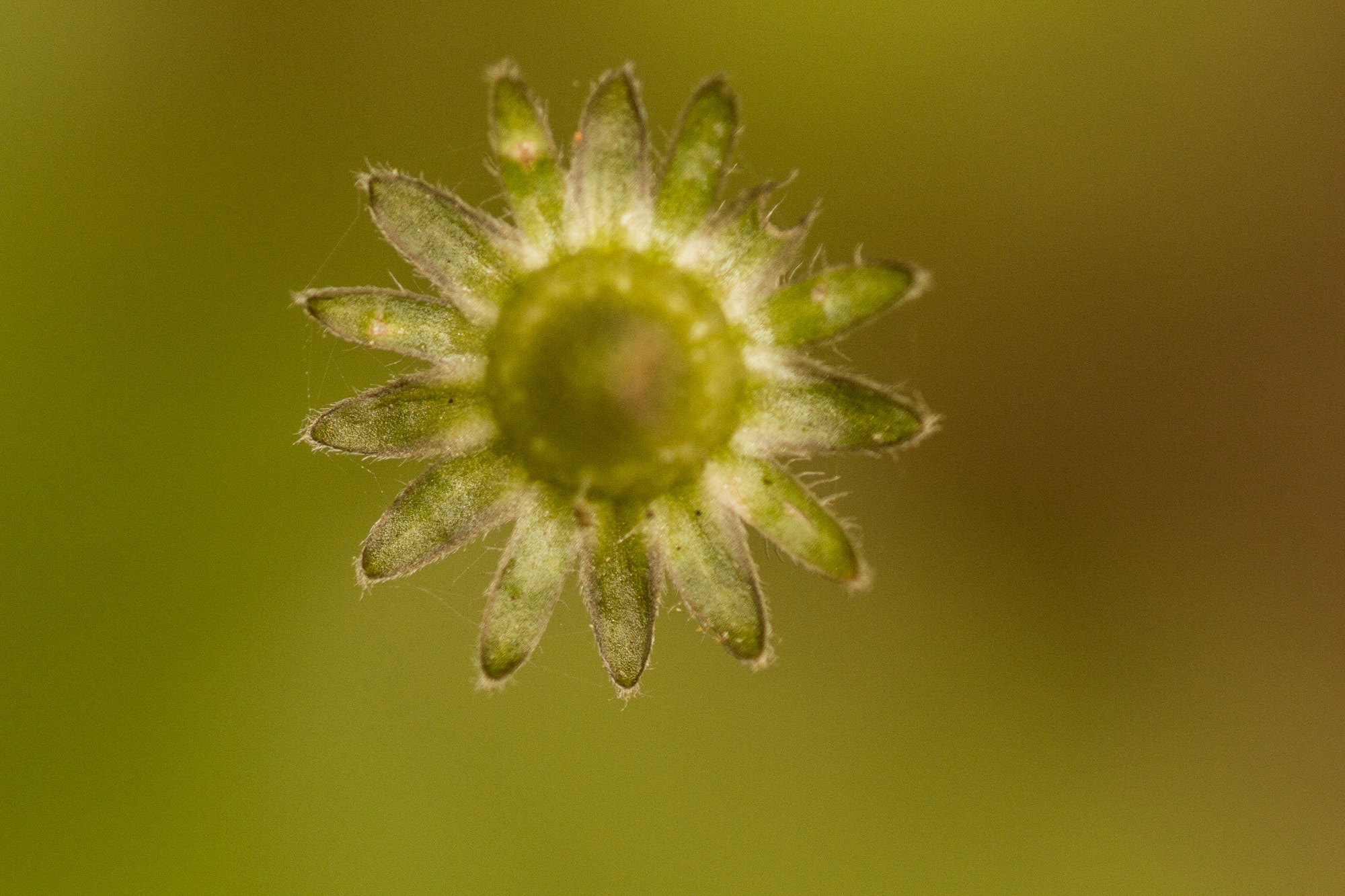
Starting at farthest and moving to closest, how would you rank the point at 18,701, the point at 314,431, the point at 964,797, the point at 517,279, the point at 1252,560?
the point at 1252,560, the point at 964,797, the point at 18,701, the point at 517,279, the point at 314,431

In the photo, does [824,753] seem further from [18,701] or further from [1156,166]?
[18,701]

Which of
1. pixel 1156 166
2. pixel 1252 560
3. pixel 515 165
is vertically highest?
pixel 1156 166

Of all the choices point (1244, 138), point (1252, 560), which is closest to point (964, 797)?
point (1252, 560)

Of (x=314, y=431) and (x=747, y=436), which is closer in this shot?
(x=314, y=431)

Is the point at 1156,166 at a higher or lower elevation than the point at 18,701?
higher

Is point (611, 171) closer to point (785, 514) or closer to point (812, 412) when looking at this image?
point (812, 412)

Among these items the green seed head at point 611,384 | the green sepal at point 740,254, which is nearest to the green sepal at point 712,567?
the green seed head at point 611,384

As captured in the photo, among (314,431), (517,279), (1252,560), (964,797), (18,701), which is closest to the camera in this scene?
(314,431)
